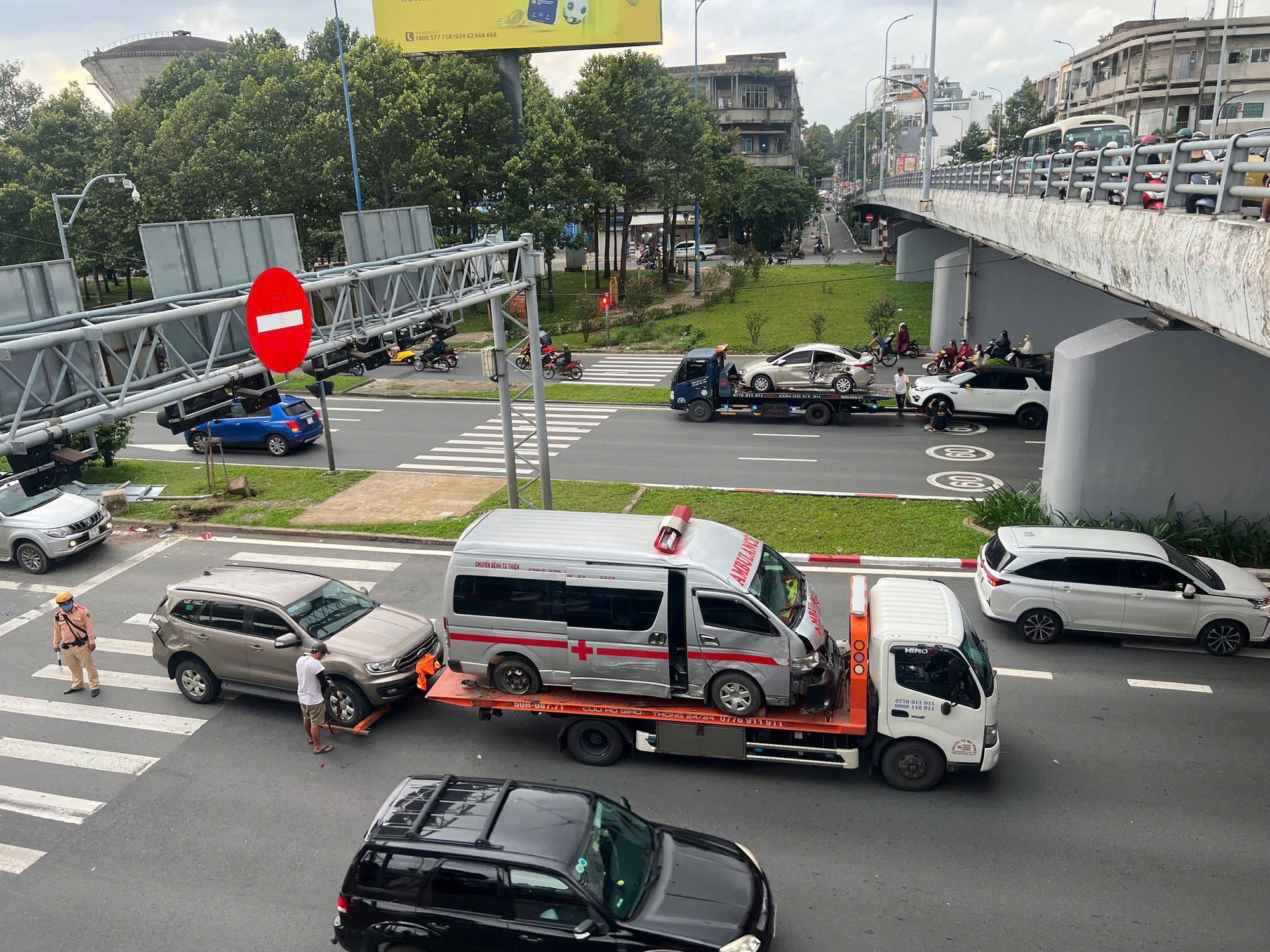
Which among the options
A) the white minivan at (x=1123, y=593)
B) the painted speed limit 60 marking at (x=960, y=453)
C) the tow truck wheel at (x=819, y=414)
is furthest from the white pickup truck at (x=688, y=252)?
the white minivan at (x=1123, y=593)

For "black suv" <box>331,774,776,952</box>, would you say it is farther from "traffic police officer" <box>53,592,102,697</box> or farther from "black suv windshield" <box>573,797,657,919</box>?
"traffic police officer" <box>53,592,102,697</box>

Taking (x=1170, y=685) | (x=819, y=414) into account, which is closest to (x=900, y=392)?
(x=819, y=414)

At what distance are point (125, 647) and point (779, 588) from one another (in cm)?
1059

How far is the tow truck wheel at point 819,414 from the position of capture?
2738cm

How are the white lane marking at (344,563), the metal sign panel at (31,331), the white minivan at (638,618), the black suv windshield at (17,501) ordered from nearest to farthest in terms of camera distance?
the metal sign panel at (31,331), the white minivan at (638,618), the white lane marking at (344,563), the black suv windshield at (17,501)

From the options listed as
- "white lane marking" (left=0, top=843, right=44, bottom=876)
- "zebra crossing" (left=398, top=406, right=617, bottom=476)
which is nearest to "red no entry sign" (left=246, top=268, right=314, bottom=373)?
"white lane marking" (left=0, top=843, right=44, bottom=876)

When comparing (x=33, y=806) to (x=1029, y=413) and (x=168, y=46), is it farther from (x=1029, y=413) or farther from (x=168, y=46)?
(x=168, y=46)

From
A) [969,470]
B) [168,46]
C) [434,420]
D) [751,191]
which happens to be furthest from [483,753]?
[168,46]

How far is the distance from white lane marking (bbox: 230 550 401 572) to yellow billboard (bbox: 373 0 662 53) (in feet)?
119

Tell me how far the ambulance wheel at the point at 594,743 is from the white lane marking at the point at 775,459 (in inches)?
554

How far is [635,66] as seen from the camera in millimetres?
49094

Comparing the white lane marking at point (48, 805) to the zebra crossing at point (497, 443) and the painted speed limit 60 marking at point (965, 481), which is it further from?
the painted speed limit 60 marking at point (965, 481)

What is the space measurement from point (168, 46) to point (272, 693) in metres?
101

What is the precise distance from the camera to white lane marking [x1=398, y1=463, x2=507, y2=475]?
23984mm
